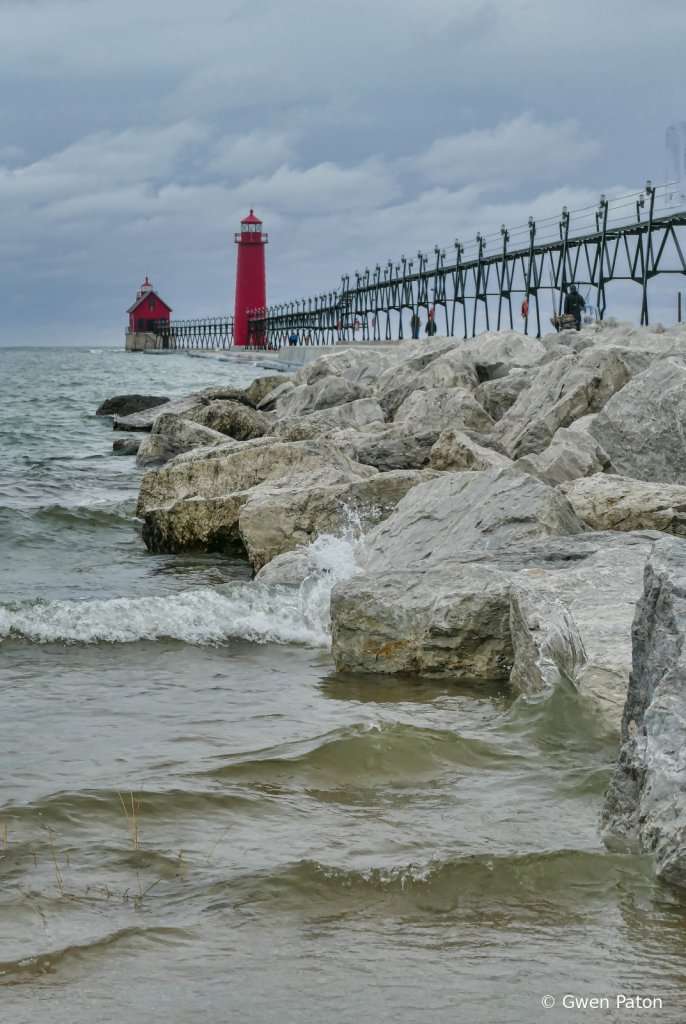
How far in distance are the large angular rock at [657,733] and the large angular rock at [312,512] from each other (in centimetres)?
435

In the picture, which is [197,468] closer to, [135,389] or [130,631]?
[130,631]

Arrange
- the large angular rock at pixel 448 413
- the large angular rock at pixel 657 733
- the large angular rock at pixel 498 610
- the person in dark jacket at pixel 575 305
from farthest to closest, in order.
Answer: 1. the person in dark jacket at pixel 575 305
2. the large angular rock at pixel 448 413
3. the large angular rock at pixel 498 610
4. the large angular rock at pixel 657 733

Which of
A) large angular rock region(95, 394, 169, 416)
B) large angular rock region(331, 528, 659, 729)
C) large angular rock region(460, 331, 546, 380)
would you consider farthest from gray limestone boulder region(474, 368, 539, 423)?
large angular rock region(95, 394, 169, 416)

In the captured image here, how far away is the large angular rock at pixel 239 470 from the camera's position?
8.49m

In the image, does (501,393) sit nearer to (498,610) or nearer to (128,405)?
(498,610)

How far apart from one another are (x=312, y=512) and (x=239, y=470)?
1658mm

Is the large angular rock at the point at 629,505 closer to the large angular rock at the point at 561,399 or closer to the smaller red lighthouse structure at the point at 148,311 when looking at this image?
the large angular rock at the point at 561,399

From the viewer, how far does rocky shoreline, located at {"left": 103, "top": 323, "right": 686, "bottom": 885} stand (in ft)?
8.72

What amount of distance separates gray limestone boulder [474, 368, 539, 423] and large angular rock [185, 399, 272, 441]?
421 centimetres

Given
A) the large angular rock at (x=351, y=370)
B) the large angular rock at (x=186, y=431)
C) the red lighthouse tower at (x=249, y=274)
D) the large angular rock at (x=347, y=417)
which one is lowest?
the large angular rock at (x=186, y=431)

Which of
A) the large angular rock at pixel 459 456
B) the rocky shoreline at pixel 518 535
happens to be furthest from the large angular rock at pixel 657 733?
the large angular rock at pixel 459 456

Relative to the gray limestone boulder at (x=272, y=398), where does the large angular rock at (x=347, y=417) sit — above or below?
below

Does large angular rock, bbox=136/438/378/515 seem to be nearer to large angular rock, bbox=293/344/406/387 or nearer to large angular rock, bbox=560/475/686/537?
large angular rock, bbox=560/475/686/537

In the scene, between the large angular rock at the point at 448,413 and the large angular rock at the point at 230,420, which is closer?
the large angular rock at the point at 448,413
